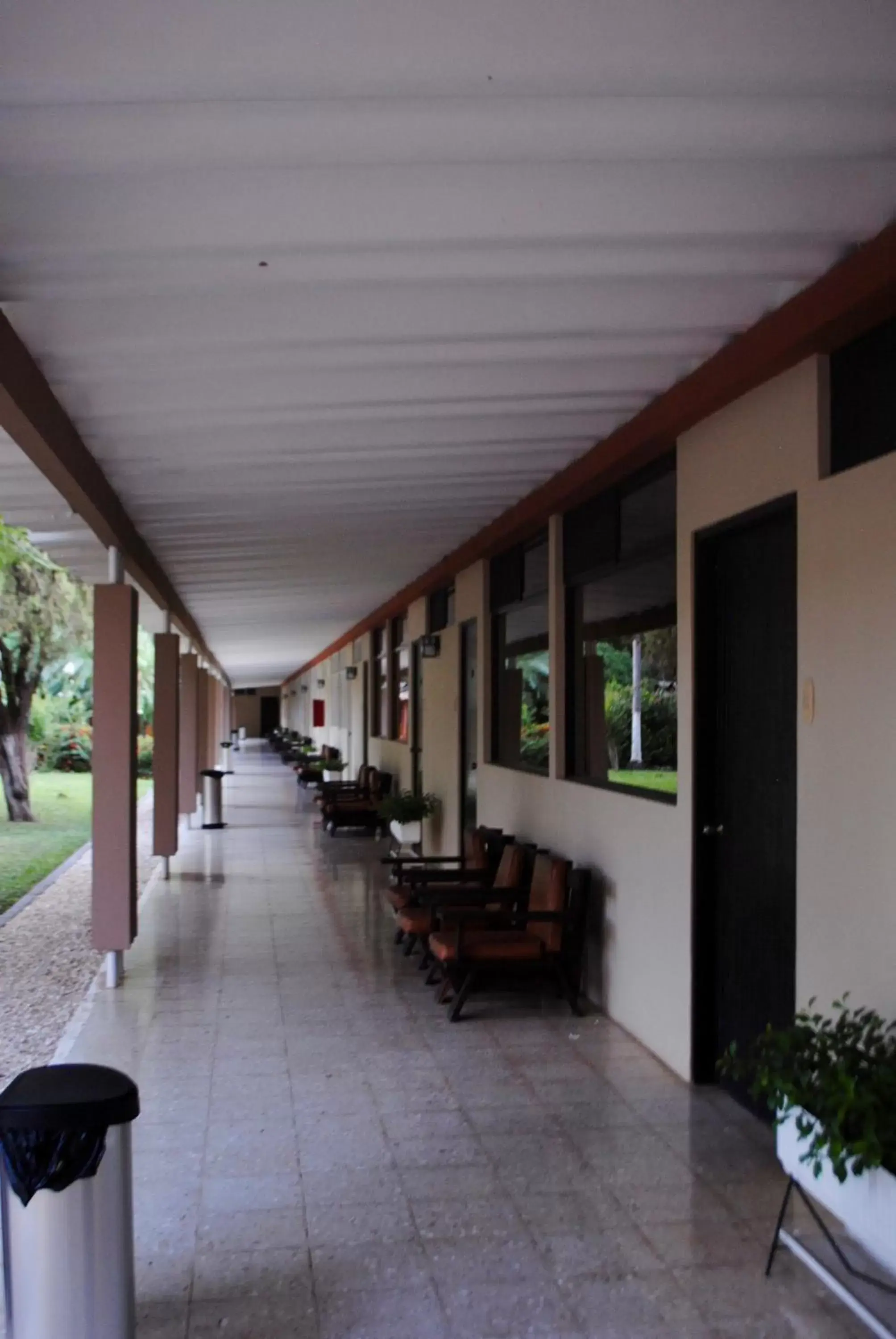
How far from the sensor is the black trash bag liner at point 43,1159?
2.52 metres

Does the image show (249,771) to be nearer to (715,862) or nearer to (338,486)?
(338,486)

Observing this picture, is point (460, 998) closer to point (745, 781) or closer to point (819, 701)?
point (745, 781)

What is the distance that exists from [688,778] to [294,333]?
2.38 meters

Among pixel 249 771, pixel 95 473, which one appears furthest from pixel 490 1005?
pixel 249 771

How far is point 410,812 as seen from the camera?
11578 mm

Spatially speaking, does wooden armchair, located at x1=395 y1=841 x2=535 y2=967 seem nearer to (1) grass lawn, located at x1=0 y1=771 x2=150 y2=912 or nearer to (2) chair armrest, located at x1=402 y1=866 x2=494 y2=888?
(2) chair armrest, located at x1=402 y1=866 x2=494 y2=888

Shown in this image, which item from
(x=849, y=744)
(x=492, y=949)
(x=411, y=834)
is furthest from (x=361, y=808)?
(x=849, y=744)

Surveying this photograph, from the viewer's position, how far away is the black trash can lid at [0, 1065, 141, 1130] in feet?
8.35

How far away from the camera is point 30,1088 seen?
272 centimetres

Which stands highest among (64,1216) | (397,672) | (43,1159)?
(397,672)

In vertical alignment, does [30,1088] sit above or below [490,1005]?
above

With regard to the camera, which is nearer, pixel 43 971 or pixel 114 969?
pixel 114 969

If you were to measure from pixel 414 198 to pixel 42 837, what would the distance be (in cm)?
1564

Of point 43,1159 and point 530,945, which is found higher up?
point 43,1159
